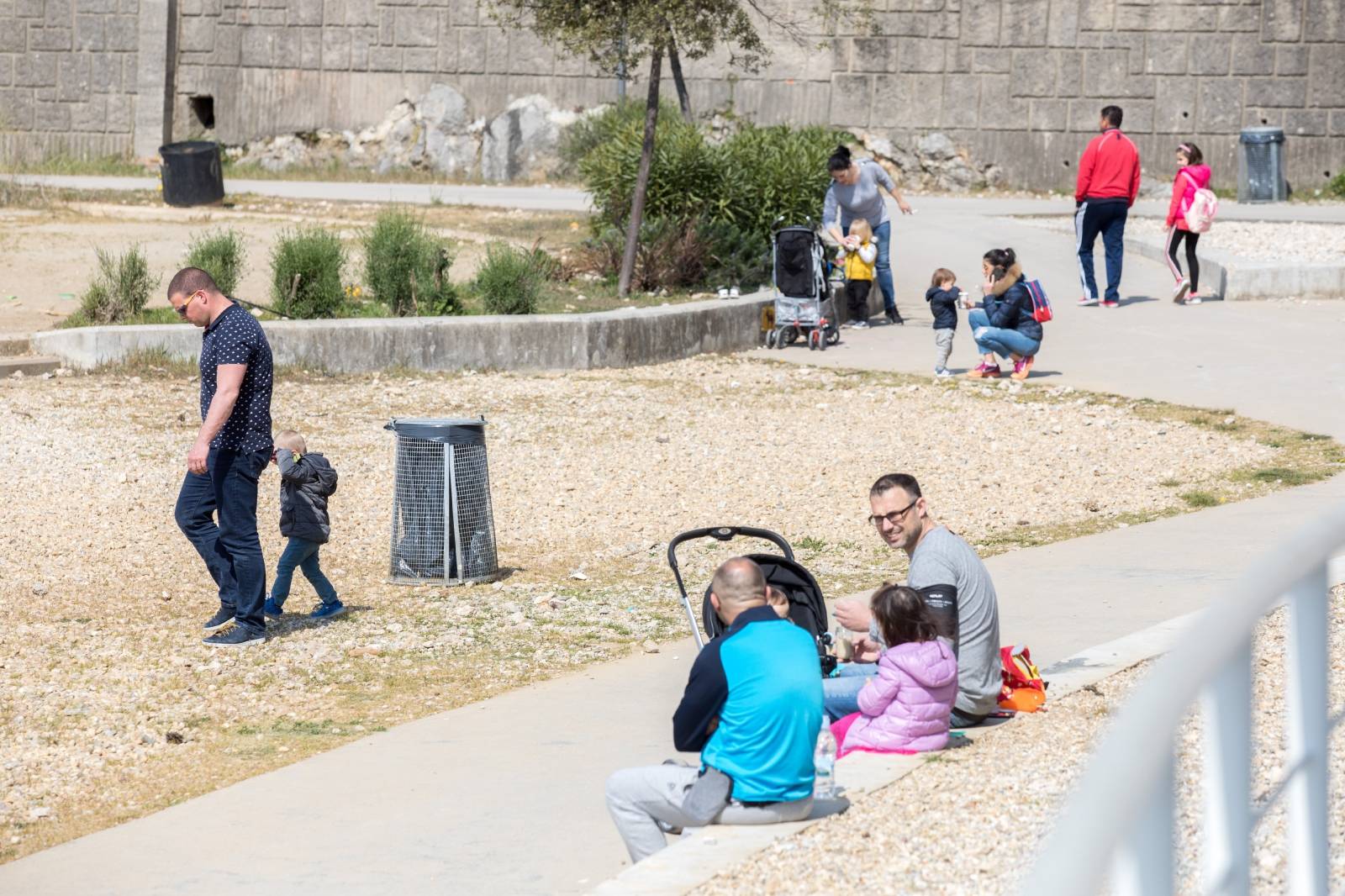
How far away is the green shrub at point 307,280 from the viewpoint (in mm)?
14539

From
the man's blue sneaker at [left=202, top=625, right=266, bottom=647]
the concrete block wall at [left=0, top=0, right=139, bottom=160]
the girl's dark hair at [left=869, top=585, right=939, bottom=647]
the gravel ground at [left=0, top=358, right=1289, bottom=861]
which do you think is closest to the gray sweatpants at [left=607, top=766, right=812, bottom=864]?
the girl's dark hair at [left=869, top=585, right=939, bottom=647]

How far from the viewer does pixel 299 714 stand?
6.50 meters

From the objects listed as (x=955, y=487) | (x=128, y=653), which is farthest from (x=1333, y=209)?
(x=128, y=653)

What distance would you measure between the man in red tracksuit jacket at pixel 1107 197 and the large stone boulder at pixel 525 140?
513 inches

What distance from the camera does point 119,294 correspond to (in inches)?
573

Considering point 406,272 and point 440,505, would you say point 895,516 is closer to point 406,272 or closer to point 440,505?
point 440,505

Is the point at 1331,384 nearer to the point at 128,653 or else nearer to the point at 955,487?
the point at 955,487

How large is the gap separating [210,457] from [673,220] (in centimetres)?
1009

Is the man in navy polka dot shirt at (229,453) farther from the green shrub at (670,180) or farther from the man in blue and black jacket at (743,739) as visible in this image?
the green shrub at (670,180)

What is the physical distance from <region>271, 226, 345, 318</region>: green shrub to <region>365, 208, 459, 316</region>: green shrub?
39cm

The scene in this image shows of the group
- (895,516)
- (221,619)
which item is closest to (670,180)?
(221,619)

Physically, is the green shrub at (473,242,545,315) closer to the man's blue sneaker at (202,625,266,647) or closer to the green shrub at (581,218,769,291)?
the green shrub at (581,218,769,291)

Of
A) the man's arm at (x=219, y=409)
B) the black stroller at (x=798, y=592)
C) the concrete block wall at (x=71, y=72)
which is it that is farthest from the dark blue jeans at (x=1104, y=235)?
the concrete block wall at (x=71, y=72)

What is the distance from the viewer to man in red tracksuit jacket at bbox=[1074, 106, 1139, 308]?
1598cm
